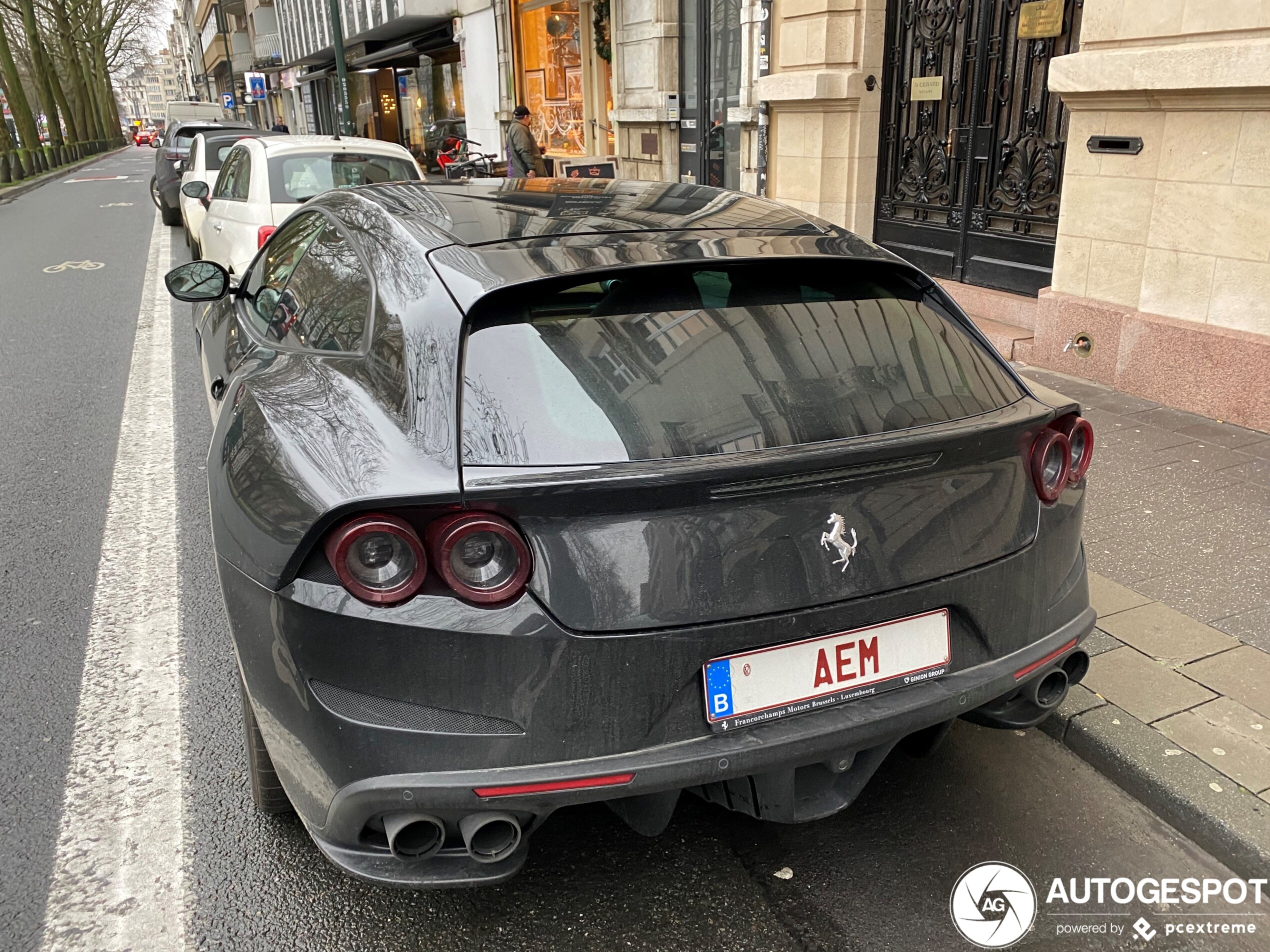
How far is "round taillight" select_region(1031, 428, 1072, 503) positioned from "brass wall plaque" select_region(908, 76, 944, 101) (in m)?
6.84

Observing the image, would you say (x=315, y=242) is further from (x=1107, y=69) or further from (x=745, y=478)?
(x=1107, y=69)

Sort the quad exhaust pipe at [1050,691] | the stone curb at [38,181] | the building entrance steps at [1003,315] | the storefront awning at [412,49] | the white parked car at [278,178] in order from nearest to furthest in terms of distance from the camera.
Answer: the quad exhaust pipe at [1050,691] → the building entrance steps at [1003,315] → the white parked car at [278,178] → the storefront awning at [412,49] → the stone curb at [38,181]

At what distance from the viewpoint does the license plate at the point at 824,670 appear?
2053 millimetres

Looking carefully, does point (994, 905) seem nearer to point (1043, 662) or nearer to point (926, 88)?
point (1043, 662)

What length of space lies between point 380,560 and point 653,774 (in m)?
0.68

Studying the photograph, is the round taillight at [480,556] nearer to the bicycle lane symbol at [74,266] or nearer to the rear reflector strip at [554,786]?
the rear reflector strip at [554,786]

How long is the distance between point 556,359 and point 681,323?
1.04 ft

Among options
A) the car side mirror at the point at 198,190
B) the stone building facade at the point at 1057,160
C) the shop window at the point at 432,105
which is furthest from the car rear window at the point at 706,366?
the shop window at the point at 432,105

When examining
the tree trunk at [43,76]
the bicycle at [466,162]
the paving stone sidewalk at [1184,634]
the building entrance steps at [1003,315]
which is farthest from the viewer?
the tree trunk at [43,76]

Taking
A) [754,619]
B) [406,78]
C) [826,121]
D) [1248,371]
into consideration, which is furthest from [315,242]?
[406,78]

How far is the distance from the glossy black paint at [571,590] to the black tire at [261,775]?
0.29 meters

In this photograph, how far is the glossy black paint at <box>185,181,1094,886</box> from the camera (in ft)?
6.38

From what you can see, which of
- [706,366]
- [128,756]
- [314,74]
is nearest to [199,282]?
[128,756]

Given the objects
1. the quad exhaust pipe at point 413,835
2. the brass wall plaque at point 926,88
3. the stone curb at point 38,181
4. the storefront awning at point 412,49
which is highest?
the storefront awning at point 412,49
